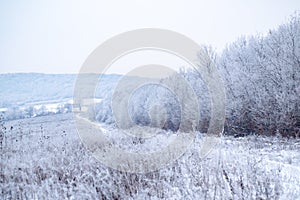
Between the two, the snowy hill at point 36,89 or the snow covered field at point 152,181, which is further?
the snowy hill at point 36,89

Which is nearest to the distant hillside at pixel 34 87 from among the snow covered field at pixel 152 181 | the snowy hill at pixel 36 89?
the snowy hill at pixel 36 89

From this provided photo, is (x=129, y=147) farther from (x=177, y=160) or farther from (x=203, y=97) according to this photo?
(x=203, y=97)

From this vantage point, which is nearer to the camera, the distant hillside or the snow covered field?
the snow covered field

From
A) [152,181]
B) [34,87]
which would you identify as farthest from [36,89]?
[152,181]

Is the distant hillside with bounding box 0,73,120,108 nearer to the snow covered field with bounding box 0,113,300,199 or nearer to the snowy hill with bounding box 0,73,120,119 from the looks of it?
the snowy hill with bounding box 0,73,120,119

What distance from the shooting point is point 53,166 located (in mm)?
7023

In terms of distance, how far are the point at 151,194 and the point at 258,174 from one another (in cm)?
197

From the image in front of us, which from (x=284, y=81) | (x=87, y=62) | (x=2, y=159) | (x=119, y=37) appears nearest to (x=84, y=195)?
(x=2, y=159)

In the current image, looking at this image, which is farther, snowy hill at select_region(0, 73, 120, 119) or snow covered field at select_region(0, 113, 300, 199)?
snowy hill at select_region(0, 73, 120, 119)

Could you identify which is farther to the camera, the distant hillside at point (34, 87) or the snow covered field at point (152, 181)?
the distant hillside at point (34, 87)

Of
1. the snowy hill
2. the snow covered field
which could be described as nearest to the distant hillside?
the snowy hill

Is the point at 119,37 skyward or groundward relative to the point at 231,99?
skyward

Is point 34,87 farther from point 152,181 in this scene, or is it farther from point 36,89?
point 152,181

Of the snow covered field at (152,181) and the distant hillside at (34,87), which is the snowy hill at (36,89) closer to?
the distant hillside at (34,87)
